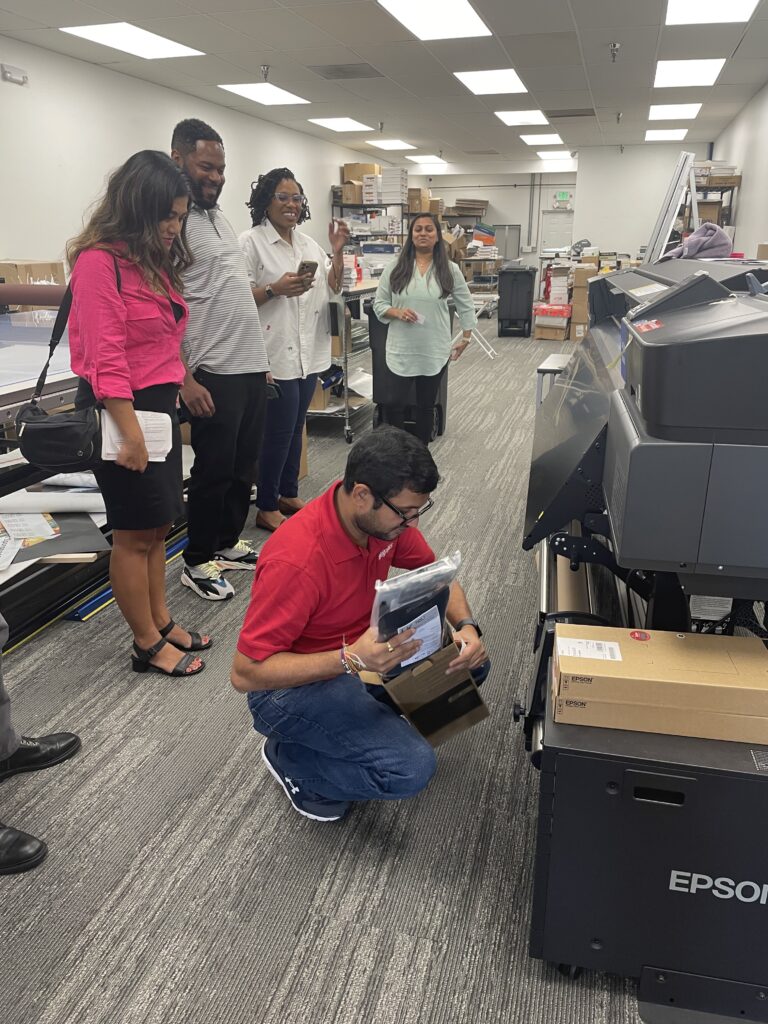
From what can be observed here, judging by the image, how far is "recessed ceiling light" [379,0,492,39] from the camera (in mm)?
4348

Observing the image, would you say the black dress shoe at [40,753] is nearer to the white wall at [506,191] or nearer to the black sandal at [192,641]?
the black sandal at [192,641]

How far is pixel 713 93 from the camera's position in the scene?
22.6 feet

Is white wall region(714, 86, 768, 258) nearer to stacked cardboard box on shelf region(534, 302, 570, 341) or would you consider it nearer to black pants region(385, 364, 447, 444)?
stacked cardboard box on shelf region(534, 302, 570, 341)

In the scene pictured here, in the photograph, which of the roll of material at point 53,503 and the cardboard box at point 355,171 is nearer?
the roll of material at point 53,503

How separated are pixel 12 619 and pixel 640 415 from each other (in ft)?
6.91

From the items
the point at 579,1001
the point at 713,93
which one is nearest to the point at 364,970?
the point at 579,1001

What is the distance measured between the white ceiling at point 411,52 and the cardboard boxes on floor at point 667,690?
443 cm

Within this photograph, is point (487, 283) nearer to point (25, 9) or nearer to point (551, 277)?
point (551, 277)

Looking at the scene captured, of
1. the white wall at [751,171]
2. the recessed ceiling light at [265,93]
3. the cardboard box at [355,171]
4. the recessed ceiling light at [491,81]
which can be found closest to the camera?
the recessed ceiling light at [491,81]

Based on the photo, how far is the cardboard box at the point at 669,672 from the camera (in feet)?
3.45

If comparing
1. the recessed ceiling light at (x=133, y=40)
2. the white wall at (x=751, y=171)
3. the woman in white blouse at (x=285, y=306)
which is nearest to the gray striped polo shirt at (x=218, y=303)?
the woman in white blouse at (x=285, y=306)

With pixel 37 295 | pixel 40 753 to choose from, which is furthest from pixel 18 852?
pixel 37 295

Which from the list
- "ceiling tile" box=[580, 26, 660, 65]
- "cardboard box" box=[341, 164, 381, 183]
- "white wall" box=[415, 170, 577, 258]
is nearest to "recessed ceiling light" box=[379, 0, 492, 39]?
"ceiling tile" box=[580, 26, 660, 65]

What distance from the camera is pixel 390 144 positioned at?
10.6 m
